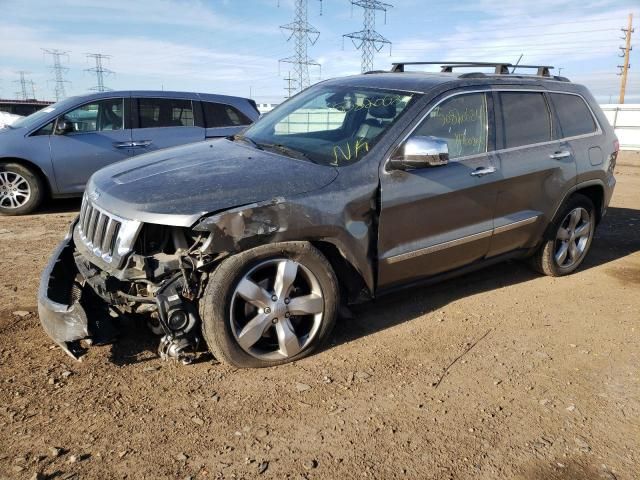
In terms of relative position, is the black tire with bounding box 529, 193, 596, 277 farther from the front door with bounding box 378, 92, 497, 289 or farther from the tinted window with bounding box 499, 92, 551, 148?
the front door with bounding box 378, 92, 497, 289

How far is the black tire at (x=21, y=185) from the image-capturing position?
23.6ft

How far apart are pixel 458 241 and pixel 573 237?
1.81 metres

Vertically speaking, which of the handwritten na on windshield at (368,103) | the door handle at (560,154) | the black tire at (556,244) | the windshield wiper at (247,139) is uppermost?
the handwritten na on windshield at (368,103)

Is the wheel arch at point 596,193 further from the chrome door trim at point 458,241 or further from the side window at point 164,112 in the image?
the side window at point 164,112

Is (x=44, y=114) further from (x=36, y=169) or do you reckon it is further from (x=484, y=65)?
(x=484, y=65)

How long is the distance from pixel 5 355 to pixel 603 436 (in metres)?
3.49

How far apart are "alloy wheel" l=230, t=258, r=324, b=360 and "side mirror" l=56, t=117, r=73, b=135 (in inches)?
214

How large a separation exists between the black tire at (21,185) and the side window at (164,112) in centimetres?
162

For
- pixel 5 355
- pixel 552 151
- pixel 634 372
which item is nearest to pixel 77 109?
pixel 5 355

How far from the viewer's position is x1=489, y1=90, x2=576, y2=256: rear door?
4.24 metres

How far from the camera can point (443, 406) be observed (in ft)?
9.75

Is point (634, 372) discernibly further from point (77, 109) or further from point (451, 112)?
point (77, 109)

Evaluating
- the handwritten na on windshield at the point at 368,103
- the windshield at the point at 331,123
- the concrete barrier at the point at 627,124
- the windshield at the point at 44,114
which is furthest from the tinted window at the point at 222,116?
the concrete barrier at the point at 627,124

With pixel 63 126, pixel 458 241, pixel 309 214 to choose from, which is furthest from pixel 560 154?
pixel 63 126
